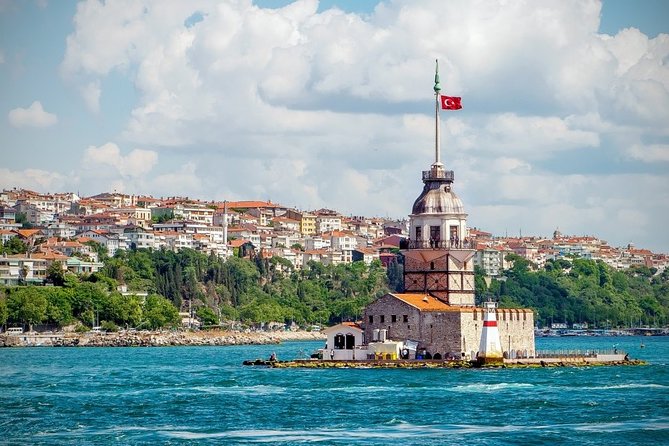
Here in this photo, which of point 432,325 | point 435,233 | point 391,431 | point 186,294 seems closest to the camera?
point 391,431

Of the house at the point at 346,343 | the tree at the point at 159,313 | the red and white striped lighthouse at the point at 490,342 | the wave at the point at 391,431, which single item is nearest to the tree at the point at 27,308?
the tree at the point at 159,313

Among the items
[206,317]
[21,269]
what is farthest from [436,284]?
[21,269]

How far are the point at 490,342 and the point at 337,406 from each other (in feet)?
56.4

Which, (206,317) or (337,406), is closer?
(337,406)

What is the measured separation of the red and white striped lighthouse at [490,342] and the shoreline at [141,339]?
64.5 meters

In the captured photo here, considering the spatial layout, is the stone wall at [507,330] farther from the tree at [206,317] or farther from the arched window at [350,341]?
the tree at [206,317]

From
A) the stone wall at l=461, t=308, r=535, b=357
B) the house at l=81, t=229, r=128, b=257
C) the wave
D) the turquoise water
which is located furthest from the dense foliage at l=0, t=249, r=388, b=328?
the wave

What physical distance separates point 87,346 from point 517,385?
7221 cm

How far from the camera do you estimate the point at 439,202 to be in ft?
254

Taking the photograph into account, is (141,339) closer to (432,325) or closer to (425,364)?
(432,325)

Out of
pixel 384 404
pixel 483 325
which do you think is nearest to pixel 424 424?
pixel 384 404

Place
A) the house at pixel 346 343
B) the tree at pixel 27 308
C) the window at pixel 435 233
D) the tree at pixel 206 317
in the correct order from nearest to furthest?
the house at pixel 346 343
the window at pixel 435 233
the tree at pixel 27 308
the tree at pixel 206 317

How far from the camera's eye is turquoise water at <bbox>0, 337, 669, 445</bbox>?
1841 inches

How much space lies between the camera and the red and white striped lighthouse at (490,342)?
71188 mm
